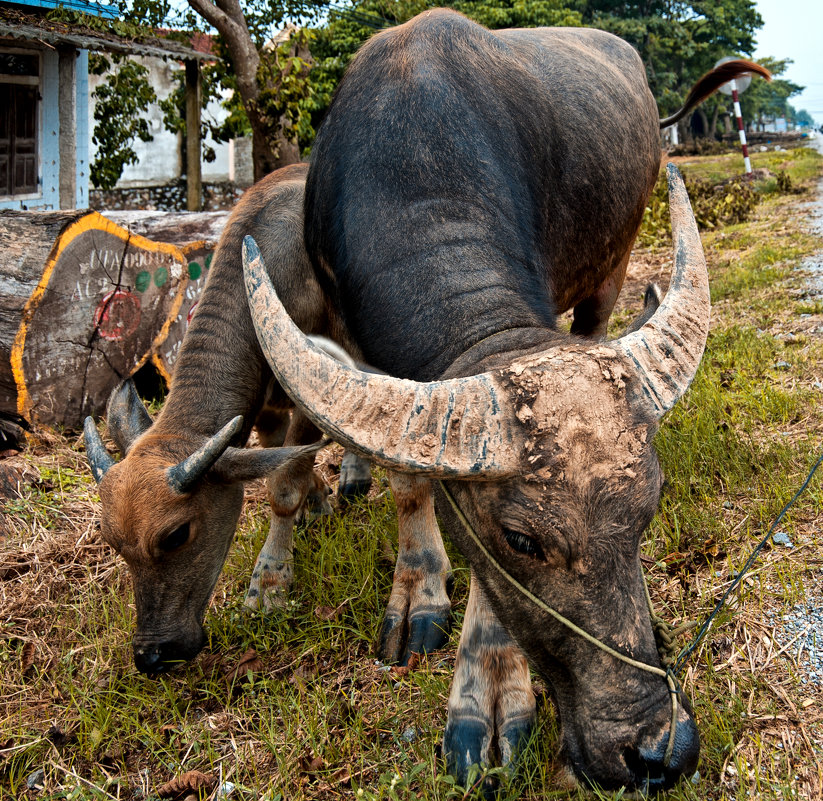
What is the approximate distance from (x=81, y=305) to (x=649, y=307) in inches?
175

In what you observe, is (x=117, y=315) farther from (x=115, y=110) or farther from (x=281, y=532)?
(x=115, y=110)

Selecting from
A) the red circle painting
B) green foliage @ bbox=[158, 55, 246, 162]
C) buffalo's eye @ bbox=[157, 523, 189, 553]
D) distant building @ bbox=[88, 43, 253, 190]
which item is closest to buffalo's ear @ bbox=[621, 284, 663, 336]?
buffalo's eye @ bbox=[157, 523, 189, 553]

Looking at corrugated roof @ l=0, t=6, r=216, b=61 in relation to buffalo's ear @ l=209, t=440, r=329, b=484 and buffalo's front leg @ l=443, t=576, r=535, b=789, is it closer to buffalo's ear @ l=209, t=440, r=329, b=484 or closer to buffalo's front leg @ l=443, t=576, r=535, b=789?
buffalo's ear @ l=209, t=440, r=329, b=484

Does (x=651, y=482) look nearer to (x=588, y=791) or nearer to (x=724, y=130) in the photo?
(x=588, y=791)

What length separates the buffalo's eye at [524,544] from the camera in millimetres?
2010

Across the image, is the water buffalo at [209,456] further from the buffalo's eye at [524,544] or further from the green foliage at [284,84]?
the green foliage at [284,84]

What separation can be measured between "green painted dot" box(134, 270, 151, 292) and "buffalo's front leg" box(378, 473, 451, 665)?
336cm

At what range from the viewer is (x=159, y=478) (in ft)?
9.67

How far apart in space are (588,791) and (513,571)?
626 mm

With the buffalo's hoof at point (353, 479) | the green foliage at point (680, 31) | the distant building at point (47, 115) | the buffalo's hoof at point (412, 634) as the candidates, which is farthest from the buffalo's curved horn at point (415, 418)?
the green foliage at point (680, 31)

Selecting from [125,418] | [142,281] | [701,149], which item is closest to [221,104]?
[142,281]

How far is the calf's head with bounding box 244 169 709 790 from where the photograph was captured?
1930mm

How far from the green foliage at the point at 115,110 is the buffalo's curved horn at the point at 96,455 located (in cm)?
858

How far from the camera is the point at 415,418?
1.92 metres
